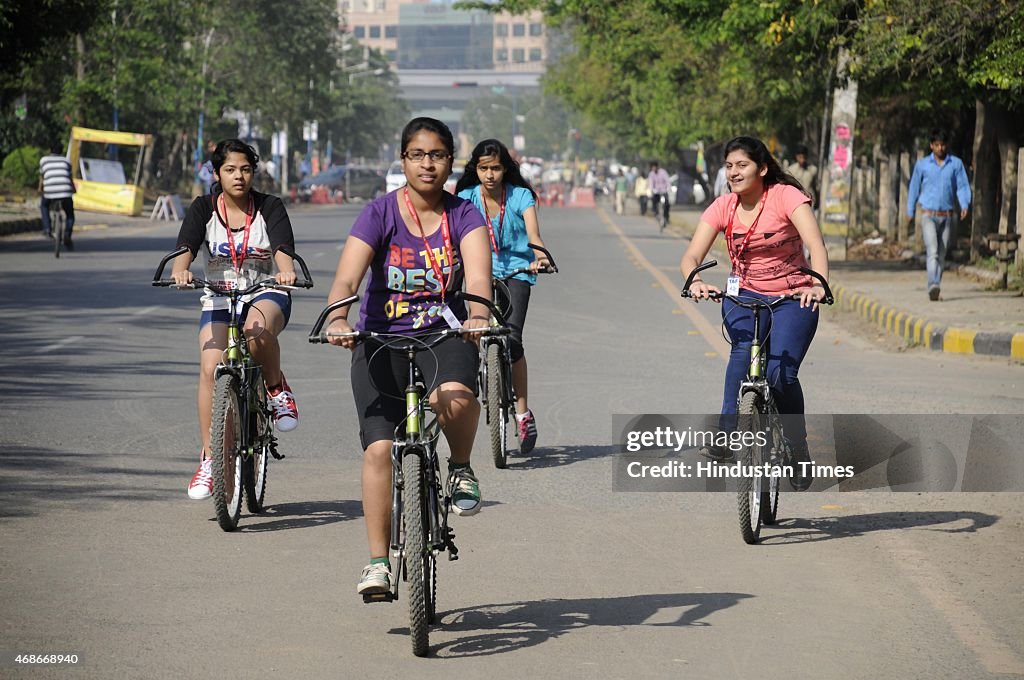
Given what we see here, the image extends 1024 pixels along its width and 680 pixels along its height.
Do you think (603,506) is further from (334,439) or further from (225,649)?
(225,649)

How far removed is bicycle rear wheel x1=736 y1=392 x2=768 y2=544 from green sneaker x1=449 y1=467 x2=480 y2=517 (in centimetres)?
191

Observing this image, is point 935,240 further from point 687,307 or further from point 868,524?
point 868,524

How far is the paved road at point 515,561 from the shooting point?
5.77m

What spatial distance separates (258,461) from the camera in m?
8.24

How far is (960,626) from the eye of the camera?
20.3 feet

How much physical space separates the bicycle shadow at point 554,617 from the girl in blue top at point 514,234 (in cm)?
352

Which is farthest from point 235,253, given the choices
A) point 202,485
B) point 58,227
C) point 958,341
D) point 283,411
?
point 58,227

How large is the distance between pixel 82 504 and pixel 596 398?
4890mm

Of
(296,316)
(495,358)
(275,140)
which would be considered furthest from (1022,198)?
(275,140)

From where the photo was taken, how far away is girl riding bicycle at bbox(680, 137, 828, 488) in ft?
26.1

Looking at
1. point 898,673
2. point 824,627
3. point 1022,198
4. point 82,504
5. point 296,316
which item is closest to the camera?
point 898,673

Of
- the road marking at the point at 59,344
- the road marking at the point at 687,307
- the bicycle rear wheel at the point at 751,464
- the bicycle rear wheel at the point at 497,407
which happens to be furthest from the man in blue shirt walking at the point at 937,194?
the bicycle rear wheel at the point at 751,464

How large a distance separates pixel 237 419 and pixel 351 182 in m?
68.1

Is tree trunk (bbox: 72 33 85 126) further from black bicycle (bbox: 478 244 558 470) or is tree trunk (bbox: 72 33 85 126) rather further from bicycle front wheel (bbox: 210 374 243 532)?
bicycle front wheel (bbox: 210 374 243 532)
